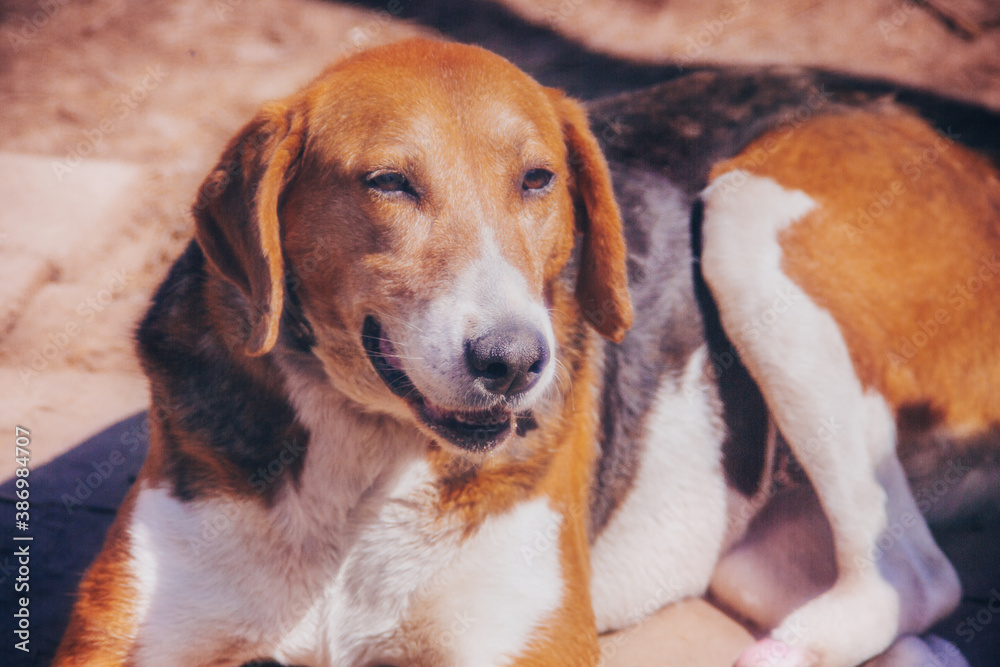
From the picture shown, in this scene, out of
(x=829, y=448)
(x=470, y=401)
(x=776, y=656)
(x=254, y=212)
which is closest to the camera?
(x=470, y=401)

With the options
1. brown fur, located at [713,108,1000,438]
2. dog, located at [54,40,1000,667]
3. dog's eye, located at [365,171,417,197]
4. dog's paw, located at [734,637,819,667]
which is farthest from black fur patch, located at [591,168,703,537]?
dog's eye, located at [365,171,417,197]

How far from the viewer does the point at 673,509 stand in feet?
10.6

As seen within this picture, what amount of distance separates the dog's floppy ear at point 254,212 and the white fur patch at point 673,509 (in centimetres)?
158

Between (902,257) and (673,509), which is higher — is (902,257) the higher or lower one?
the higher one

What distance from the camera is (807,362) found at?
122 inches

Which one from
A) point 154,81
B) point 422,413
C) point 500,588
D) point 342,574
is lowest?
point 154,81

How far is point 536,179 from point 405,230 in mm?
458

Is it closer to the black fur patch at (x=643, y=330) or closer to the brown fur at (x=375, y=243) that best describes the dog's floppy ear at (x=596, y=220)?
the brown fur at (x=375, y=243)

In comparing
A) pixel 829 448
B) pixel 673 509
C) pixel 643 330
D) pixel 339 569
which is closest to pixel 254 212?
pixel 339 569

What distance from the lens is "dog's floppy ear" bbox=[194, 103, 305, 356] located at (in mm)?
2164

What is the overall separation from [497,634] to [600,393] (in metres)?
1.00

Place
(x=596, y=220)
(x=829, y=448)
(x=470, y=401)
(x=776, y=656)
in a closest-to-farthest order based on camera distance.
Result: (x=470, y=401)
(x=596, y=220)
(x=776, y=656)
(x=829, y=448)

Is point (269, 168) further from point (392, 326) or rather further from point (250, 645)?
point (250, 645)

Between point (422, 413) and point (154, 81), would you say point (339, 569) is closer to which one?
point (422, 413)
